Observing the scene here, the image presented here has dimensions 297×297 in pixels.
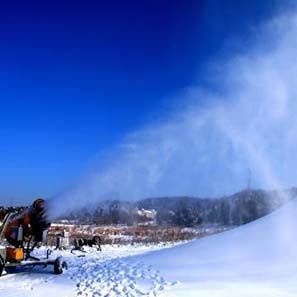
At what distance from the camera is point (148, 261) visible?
50.3ft

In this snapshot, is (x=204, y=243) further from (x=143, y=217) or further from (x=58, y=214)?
(x=143, y=217)

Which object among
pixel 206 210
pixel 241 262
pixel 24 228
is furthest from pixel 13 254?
pixel 206 210

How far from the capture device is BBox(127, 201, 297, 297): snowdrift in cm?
1036

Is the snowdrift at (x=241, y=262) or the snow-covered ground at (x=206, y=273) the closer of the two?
the snowdrift at (x=241, y=262)

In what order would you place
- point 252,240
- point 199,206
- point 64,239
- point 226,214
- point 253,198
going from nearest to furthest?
point 252,240
point 64,239
point 253,198
point 199,206
point 226,214

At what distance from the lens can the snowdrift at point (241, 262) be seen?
10359mm

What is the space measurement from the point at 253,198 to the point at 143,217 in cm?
1942

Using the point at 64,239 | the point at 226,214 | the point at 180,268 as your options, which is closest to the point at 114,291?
the point at 180,268

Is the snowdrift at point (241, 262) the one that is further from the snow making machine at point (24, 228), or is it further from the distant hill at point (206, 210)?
the distant hill at point (206, 210)

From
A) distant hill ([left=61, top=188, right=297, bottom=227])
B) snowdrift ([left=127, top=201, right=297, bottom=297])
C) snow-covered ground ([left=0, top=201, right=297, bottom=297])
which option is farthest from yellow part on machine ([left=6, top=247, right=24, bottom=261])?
distant hill ([left=61, top=188, right=297, bottom=227])

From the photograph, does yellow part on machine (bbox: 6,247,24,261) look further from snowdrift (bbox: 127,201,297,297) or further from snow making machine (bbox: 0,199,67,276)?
snowdrift (bbox: 127,201,297,297)

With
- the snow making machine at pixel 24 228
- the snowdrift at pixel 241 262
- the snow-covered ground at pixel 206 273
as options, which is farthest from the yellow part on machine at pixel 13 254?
the snowdrift at pixel 241 262

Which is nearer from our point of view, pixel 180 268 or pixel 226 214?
pixel 180 268

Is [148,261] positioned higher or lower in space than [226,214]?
lower
